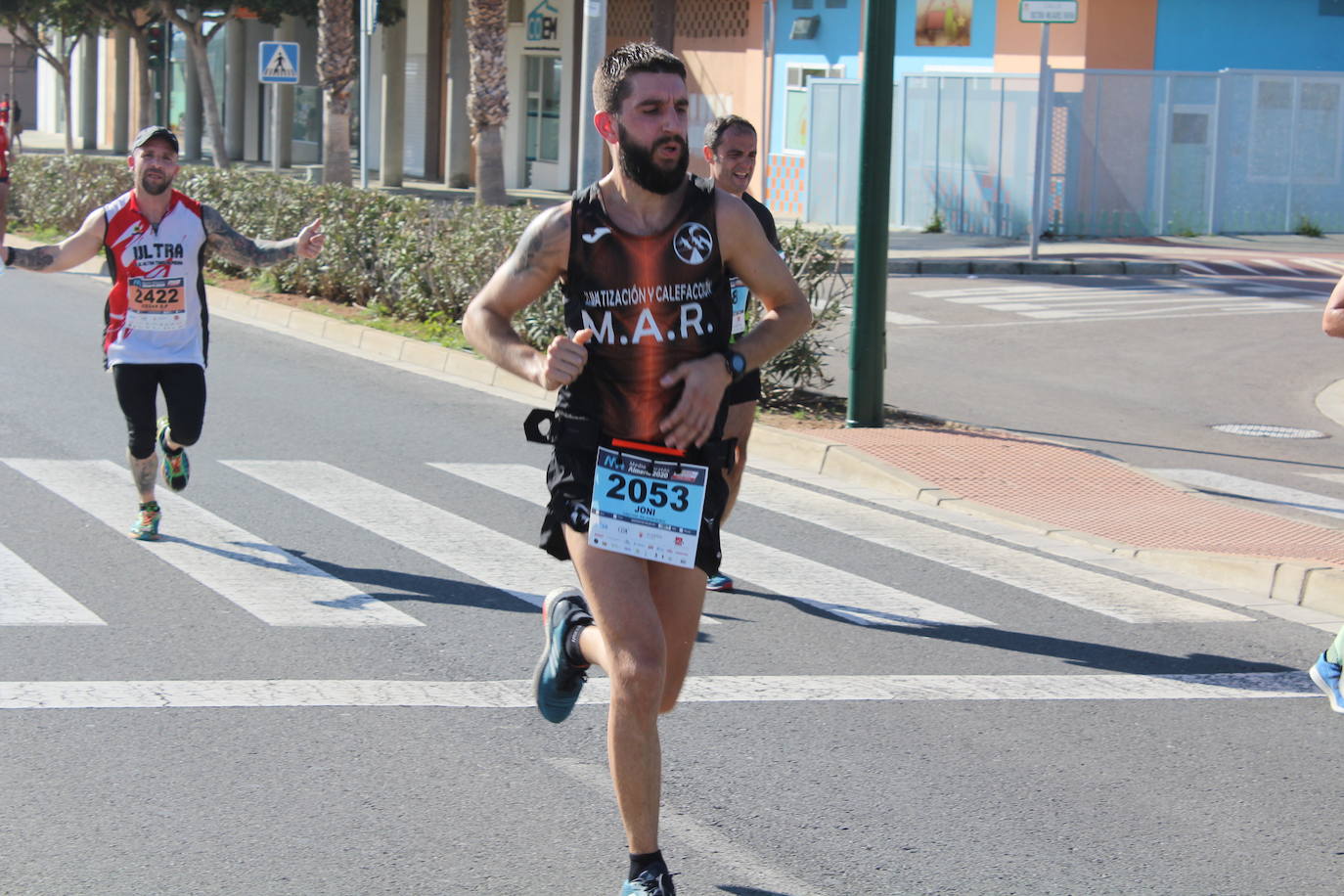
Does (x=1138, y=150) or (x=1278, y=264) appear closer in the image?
(x=1278, y=264)

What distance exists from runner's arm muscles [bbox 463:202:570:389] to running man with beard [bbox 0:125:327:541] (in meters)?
3.70

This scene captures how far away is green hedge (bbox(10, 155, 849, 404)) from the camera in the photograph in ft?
41.6

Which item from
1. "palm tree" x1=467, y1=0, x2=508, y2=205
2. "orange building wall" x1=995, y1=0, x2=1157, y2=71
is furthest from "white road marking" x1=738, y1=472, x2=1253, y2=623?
"orange building wall" x1=995, y1=0, x2=1157, y2=71

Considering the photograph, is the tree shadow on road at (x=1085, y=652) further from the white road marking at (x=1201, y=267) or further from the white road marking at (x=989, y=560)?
the white road marking at (x=1201, y=267)

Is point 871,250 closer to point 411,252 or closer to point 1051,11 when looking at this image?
point 411,252

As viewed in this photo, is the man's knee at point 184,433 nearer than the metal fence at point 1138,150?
Yes

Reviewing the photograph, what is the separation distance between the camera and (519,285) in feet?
14.6

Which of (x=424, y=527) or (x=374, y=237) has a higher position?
(x=374, y=237)

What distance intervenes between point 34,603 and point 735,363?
3.83m

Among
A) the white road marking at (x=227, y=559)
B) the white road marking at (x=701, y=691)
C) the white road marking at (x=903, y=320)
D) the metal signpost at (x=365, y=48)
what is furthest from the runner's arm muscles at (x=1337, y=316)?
the metal signpost at (x=365, y=48)

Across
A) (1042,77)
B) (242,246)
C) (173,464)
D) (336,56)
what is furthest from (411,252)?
(336,56)

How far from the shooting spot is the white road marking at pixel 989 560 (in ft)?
25.1

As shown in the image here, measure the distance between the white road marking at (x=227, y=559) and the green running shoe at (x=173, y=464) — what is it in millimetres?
217

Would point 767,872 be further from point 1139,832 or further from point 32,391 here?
point 32,391
